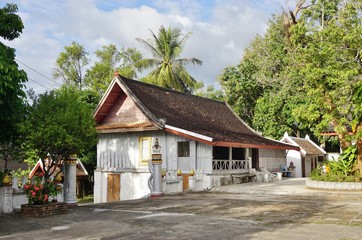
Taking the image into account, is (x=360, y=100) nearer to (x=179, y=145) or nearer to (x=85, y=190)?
(x=179, y=145)

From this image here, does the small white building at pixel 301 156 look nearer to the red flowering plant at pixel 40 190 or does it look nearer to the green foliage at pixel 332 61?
the green foliage at pixel 332 61

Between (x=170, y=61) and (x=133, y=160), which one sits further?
(x=170, y=61)

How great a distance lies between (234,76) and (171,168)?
1741 centimetres

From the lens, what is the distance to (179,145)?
67.2ft

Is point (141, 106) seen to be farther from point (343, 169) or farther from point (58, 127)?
point (343, 169)

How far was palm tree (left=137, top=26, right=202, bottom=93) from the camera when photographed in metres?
35.6

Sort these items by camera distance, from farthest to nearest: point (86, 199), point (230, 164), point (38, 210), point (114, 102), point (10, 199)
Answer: point (86, 199) → point (114, 102) → point (230, 164) → point (10, 199) → point (38, 210)

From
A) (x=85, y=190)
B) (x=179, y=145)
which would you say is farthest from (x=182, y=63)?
(x=179, y=145)

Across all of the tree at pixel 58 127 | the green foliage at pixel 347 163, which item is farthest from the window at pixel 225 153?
the tree at pixel 58 127

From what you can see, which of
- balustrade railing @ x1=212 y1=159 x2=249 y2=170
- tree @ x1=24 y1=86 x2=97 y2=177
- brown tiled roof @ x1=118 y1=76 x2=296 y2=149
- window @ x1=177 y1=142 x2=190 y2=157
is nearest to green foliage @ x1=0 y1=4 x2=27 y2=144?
tree @ x1=24 y1=86 x2=97 y2=177

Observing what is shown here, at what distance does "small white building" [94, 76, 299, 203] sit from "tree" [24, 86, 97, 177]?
21.0ft

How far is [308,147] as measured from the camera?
3148cm

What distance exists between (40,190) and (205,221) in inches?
195

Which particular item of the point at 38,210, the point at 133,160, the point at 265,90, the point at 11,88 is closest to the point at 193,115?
the point at 133,160
